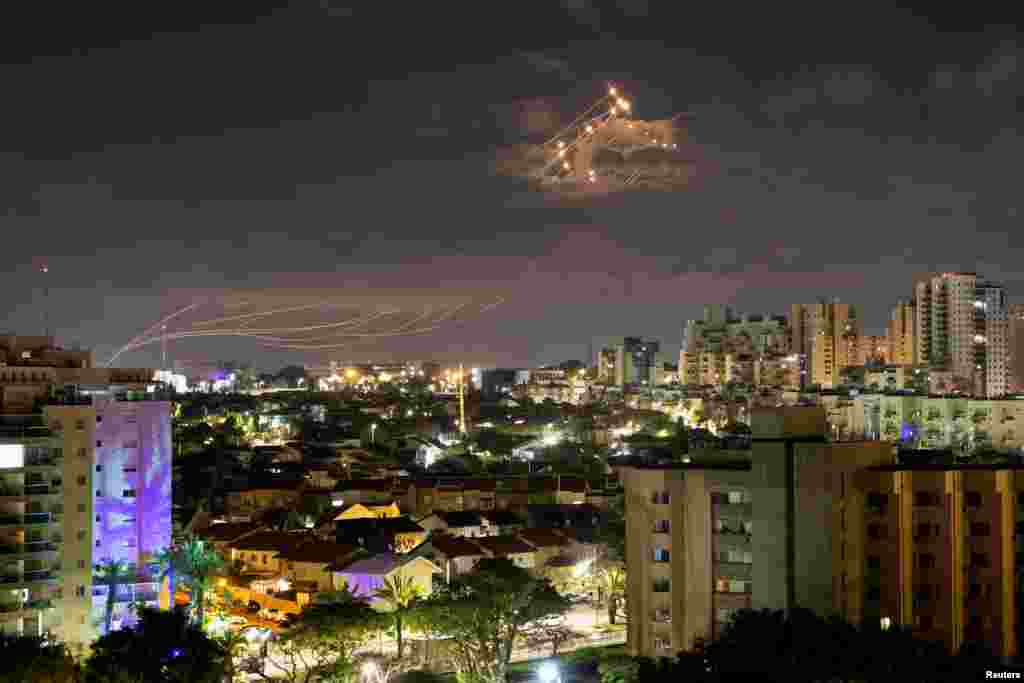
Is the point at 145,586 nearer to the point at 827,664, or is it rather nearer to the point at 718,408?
the point at 827,664

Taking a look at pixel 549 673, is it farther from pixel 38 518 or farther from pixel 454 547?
pixel 38 518

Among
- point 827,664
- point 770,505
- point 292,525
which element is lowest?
point 292,525

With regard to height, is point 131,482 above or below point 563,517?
above

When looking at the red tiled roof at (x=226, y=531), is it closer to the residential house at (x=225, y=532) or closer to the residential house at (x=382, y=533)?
the residential house at (x=225, y=532)

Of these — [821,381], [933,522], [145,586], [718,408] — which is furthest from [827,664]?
[821,381]

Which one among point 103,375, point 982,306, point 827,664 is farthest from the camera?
point 982,306

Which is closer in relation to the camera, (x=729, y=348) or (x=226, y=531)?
(x=226, y=531)

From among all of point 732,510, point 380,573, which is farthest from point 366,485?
point 732,510
